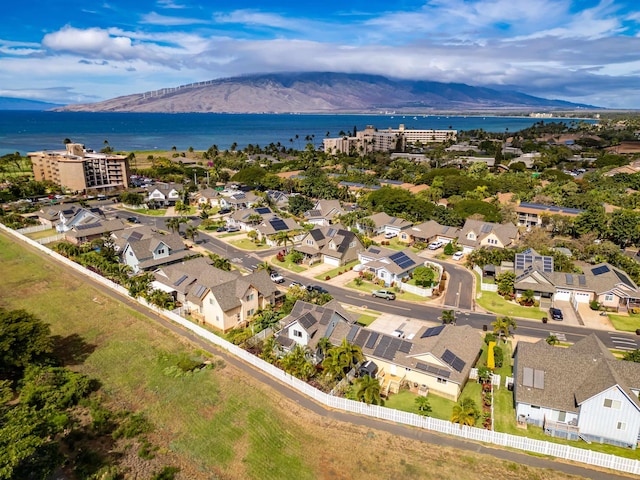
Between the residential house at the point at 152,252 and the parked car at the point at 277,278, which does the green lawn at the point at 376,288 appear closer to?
the parked car at the point at 277,278

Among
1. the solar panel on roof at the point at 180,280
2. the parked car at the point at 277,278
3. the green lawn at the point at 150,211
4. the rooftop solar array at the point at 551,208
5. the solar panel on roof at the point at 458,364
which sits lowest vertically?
the parked car at the point at 277,278

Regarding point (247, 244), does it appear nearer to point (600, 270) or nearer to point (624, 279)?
point (600, 270)

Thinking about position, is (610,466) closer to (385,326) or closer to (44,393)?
(385,326)

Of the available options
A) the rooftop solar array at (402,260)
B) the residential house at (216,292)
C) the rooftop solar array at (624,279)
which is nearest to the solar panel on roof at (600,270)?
the rooftop solar array at (624,279)

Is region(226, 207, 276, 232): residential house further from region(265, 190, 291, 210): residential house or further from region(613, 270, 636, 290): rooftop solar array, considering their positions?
region(613, 270, 636, 290): rooftop solar array

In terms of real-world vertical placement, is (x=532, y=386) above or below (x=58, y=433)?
above

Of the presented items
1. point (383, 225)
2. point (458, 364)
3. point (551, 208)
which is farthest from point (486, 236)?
point (458, 364)

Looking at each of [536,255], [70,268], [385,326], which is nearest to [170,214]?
[70,268]
